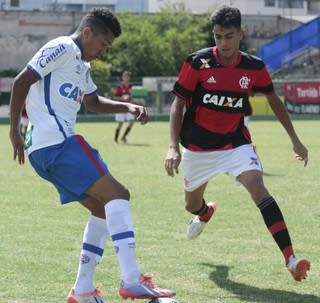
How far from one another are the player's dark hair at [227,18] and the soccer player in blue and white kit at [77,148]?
3.69ft

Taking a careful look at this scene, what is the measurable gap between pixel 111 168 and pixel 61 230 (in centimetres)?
691

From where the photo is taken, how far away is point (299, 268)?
5.62 meters

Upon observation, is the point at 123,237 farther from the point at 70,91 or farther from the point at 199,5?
the point at 199,5

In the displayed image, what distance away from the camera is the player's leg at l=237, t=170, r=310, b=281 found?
5.71 m

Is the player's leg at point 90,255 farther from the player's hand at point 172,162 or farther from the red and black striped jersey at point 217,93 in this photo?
the red and black striped jersey at point 217,93

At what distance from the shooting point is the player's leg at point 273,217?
5711 mm

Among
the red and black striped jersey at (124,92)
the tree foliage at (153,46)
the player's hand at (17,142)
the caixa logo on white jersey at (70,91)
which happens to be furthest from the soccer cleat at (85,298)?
the tree foliage at (153,46)

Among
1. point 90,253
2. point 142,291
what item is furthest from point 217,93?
point 142,291

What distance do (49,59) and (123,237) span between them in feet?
4.05

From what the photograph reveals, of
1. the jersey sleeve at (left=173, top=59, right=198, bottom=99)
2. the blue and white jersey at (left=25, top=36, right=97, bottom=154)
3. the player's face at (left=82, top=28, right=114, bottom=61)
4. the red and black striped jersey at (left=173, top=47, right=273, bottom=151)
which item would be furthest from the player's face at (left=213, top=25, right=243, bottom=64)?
the blue and white jersey at (left=25, top=36, right=97, bottom=154)

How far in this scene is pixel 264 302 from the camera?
552cm

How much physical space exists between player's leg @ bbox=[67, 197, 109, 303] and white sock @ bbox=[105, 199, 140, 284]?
30cm

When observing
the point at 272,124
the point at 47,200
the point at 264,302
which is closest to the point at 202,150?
the point at 264,302

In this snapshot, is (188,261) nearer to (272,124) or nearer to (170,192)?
(170,192)
